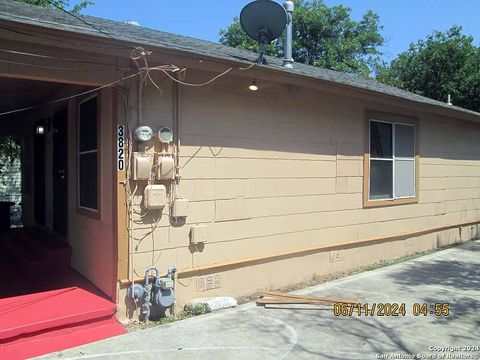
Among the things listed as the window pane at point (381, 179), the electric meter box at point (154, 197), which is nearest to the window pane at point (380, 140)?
the window pane at point (381, 179)

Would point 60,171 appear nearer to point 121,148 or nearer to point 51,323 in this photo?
point 121,148

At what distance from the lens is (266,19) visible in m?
6.53

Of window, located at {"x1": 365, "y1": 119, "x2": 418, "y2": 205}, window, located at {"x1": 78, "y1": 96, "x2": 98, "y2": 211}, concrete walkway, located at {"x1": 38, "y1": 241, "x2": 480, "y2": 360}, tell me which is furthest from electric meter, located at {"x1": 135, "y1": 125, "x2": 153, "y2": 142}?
window, located at {"x1": 365, "y1": 119, "x2": 418, "y2": 205}

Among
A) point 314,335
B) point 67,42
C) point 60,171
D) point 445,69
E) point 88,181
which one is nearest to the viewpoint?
point 67,42

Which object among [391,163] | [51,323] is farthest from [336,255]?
[51,323]

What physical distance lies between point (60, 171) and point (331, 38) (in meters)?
27.6

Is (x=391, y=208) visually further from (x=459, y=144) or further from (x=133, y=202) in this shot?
(x=133, y=202)

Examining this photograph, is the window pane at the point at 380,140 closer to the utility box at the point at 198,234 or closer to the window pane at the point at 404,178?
the window pane at the point at 404,178

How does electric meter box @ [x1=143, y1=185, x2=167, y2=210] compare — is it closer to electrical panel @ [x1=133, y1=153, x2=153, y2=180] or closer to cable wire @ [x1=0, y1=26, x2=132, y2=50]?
electrical panel @ [x1=133, y1=153, x2=153, y2=180]

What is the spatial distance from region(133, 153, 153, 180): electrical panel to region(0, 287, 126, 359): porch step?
1.37 m

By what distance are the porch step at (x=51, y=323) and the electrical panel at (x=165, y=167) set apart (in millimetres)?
1452

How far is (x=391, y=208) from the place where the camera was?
8625 mm

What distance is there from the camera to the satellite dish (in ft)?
21.4

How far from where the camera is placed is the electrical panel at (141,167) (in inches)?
200
